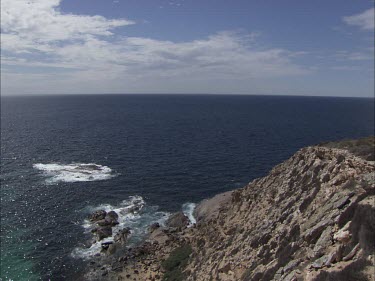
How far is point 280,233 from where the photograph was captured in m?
37.6

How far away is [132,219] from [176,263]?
910 inches

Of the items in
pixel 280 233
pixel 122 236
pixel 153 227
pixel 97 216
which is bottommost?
pixel 122 236

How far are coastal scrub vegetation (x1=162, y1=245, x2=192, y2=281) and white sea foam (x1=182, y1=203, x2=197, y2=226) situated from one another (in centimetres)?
1405

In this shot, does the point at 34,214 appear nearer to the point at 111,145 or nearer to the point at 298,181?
the point at 298,181

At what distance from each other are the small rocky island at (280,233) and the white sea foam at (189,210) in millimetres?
1253

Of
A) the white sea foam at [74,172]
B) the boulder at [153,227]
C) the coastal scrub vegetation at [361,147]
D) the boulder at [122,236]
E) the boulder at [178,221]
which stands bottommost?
the boulder at [122,236]

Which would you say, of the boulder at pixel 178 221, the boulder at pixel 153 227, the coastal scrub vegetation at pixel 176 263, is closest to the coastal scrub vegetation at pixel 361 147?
the coastal scrub vegetation at pixel 176 263

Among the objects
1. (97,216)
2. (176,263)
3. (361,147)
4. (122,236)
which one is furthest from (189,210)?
(361,147)

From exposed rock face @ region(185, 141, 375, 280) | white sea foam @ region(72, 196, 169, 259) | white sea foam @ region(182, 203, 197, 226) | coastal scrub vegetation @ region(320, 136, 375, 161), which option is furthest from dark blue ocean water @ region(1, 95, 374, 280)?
coastal scrub vegetation @ region(320, 136, 375, 161)

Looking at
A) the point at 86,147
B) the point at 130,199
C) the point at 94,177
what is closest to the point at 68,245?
the point at 130,199

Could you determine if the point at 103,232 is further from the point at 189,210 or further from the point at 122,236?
the point at 189,210

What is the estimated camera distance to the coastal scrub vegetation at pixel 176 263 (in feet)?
158

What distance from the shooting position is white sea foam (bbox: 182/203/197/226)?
72.1m

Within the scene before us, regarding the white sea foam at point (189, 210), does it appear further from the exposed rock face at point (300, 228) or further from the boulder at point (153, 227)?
the exposed rock face at point (300, 228)
